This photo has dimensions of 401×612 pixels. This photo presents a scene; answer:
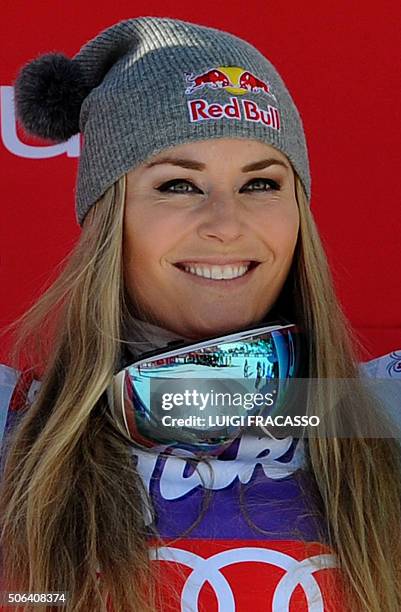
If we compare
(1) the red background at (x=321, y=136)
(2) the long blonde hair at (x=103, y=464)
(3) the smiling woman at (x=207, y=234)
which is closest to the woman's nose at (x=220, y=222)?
(3) the smiling woman at (x=207, y=234)

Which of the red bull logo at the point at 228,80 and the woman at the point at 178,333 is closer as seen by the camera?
the woman at the point at 178,333

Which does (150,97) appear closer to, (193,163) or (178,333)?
(193,163)

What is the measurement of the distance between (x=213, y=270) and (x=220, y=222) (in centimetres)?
6

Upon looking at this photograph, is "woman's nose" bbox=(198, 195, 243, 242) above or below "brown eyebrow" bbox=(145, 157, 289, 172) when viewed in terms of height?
below

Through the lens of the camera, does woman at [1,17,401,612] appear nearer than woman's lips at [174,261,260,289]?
Yes

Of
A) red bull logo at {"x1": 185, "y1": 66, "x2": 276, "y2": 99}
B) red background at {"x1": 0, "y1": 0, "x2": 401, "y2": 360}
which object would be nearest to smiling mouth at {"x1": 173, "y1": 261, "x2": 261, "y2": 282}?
red bull logo at {"x1": 185, "y1": 66, "x2": 276, "y2": 99}

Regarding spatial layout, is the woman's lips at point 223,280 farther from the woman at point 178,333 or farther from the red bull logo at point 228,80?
the red bull logo at point 228,80

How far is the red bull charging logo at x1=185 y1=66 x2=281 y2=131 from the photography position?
1197mm

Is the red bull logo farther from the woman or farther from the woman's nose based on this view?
the woman's nose

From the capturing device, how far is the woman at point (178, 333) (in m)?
1.05

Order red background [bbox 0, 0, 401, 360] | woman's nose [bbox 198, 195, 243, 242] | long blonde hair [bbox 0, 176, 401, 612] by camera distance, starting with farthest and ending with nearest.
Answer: red background [bbox 0, 0, 401, 360], woman's nose [bbox 198, 195, 243, 242], long blonde hair [bbox 0, 176, 401, 612]

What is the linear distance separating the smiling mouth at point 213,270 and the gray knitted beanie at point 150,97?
14 centimetres

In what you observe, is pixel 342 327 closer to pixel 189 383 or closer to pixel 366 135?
pixel 189 383

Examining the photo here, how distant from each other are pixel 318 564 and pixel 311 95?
821 mm
